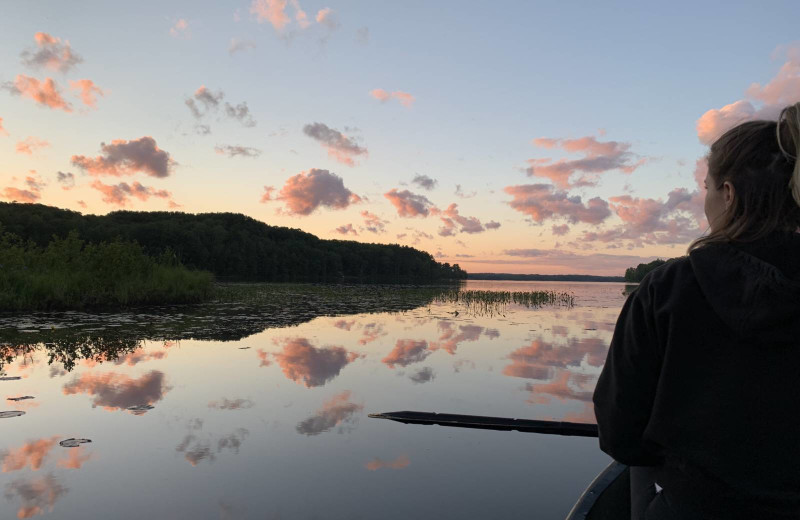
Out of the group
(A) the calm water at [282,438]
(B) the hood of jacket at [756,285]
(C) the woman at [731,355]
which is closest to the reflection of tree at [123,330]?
(A) the calm water at [282,438]

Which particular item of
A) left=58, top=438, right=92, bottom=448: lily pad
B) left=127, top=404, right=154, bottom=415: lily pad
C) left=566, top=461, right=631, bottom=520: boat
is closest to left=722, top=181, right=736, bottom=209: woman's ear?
left=566, top=461, right=631, bottom=520: boat

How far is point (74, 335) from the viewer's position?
9297mm

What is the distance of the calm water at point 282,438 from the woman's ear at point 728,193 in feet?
8.85

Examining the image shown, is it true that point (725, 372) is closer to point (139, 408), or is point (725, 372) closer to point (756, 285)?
point (756, 285)

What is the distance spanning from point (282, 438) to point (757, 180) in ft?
14.0

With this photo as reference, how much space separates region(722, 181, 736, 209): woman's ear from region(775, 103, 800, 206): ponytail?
12 centimetres

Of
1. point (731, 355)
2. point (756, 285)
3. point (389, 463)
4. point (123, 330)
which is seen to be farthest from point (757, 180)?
point (123, 330)

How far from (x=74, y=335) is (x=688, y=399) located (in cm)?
1082

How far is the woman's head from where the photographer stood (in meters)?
1.18

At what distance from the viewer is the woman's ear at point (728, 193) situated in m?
1.25

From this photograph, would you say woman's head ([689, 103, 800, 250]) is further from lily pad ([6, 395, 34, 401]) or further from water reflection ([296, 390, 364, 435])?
lily pad ([6, 395, 34, 401])

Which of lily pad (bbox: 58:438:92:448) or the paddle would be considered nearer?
lily pad (bbox: 58:438:92:448)

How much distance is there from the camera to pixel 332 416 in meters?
5.21

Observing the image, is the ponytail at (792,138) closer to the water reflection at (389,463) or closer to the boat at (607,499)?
the boat at (607,499)
